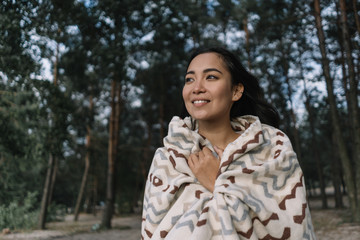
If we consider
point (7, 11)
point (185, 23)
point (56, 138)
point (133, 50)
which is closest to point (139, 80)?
point (133, 50)

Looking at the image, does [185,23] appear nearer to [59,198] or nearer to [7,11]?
[7,11]

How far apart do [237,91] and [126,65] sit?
35.8 feet

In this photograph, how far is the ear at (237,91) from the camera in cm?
Answer: 199

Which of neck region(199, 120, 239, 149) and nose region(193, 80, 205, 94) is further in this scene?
neck region(199, 120, 239, 149)

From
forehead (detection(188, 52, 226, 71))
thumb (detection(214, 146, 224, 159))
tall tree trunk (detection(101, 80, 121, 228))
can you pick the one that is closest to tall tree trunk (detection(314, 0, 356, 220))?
tall tree trunk (detection(101, 80, 121, 228))

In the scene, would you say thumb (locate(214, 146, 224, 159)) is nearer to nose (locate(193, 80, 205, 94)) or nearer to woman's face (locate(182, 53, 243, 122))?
woman's face (locate(182, 53, 243, 122))

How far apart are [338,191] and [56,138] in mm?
18769

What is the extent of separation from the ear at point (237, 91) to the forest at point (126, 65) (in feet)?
20.2

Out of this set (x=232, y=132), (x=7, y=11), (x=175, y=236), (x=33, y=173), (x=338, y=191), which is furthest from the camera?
(x=338, y=191)

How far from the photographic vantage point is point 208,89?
1.80 m

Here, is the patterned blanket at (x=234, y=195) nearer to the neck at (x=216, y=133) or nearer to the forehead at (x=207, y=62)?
the neck at (x=216, y=133)

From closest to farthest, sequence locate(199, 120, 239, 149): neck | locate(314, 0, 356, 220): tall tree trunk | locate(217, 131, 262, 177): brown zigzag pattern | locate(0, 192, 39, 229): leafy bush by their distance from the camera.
→ locate(217, 131, 262, 177): brown zigzag pattern
locate(199, 120, 239, 149): neck
locate(314, 0, 356, 220): tall tree trunk
locate(0, 192, 39, 229): leafy bush

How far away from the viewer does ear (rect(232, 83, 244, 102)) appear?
6.52ft

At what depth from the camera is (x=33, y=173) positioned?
62.4 ft
